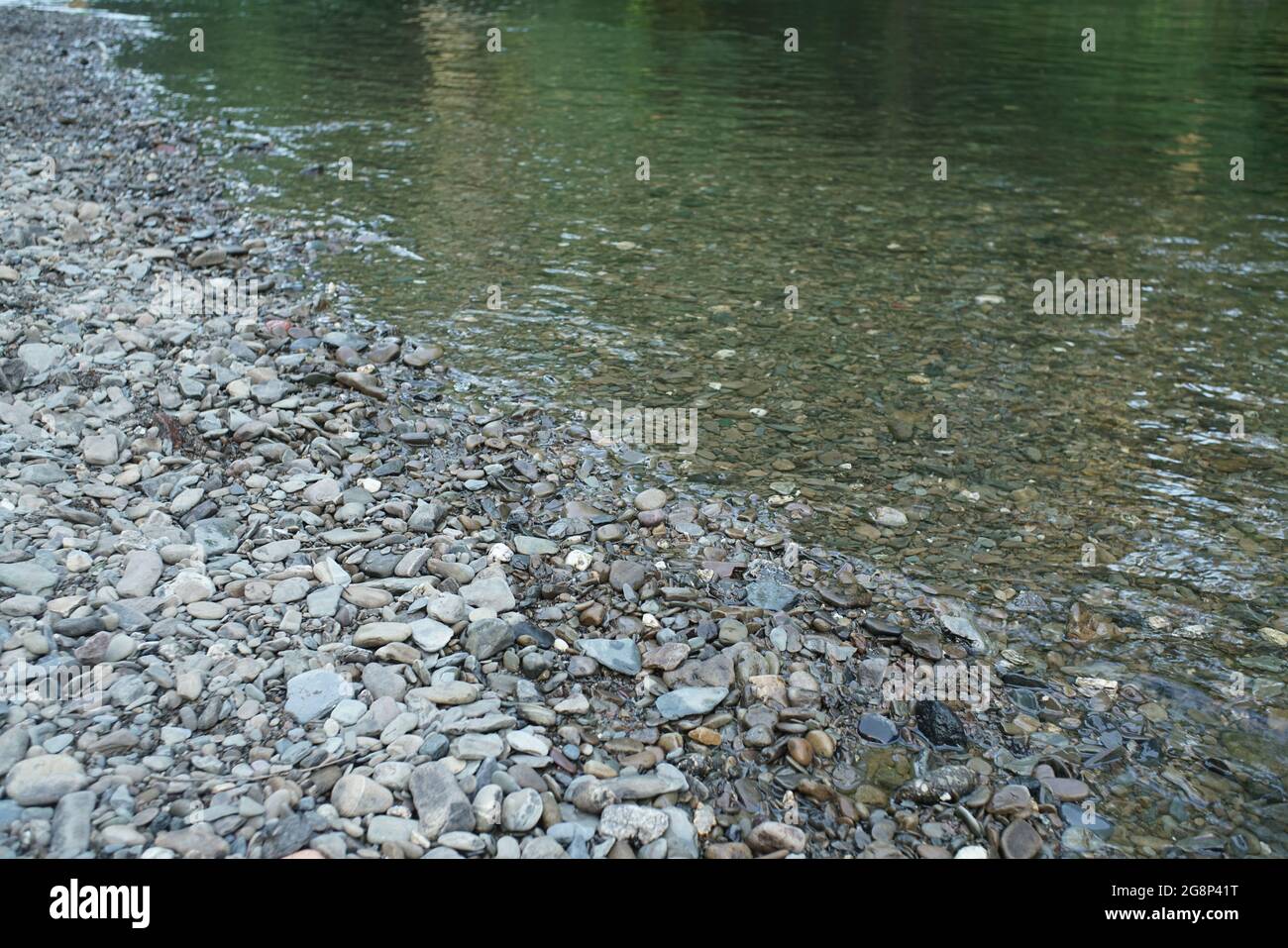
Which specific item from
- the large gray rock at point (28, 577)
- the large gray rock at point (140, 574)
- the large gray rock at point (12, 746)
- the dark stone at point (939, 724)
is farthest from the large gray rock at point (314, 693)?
the dark stone at point (939, 724)

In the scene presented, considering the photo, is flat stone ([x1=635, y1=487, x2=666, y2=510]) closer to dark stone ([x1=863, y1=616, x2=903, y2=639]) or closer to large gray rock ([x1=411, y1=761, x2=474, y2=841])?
dark stone ([x1=863, y1=616, x2=903, y2=639])

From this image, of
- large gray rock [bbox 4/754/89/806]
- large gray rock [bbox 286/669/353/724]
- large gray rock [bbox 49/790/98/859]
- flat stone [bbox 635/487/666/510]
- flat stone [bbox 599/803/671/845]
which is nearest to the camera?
large gray rock [bbox 49/790/98/859]

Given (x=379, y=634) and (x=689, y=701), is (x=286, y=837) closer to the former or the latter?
(x=379, y=634)

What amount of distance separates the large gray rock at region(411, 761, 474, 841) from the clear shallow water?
11.5 feet

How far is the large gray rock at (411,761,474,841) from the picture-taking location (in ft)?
15.2

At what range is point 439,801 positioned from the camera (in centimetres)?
471

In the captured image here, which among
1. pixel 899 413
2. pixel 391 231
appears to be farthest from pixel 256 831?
pixel 391 231

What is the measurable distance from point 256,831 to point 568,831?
4.58ft

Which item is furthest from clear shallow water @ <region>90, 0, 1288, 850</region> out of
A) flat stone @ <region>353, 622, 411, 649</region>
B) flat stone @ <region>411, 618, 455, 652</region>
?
flat stone @ <region>353, 622, 411, 649</region>

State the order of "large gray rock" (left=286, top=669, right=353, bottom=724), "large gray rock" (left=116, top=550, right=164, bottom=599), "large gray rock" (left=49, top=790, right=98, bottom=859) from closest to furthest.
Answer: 1. "large gray rock" (left=49, top=790, right=98, bottom=859)
2. "large gray rock" (left=286, top=669, right=353, bottom=724)
3. "large gray rock" (left=116, top=550, right=164, bottom=599)

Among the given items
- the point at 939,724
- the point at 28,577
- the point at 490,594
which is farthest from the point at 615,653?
the point at 28,577

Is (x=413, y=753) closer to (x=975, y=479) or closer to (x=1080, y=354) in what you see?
(x=975, y=479)

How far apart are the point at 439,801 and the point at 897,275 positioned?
1009cm

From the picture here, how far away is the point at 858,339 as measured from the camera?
11.1 meters
